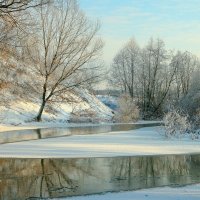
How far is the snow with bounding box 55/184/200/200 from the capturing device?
372 inches

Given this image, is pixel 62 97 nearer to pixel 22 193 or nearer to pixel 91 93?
pixel 91 93

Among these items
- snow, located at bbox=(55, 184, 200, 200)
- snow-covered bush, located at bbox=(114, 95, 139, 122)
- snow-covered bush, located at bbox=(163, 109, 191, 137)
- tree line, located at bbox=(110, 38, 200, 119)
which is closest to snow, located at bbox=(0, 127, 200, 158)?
snow-covered bush, located at bbox=(163, 109, 191, 137)

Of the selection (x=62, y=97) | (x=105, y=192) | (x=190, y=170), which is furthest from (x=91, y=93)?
(x=105, y=192)

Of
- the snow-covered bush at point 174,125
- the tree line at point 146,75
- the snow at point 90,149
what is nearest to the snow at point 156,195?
the snow at point 90,149

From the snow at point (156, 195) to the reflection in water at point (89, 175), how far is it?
63cm

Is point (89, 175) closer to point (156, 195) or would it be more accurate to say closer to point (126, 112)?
point (156, 195)

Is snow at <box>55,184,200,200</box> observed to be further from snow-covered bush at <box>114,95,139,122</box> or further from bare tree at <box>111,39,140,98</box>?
bare tree at <box>111,39,140,98</box>

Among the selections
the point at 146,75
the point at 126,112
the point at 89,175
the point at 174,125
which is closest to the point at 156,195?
the point at 89,175

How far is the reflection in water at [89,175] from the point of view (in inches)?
417

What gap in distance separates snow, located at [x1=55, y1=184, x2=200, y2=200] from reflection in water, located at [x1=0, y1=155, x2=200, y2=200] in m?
0.63

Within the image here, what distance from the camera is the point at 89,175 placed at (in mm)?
12672

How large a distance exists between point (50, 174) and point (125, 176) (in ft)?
7.31

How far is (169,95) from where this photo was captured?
75.2 m

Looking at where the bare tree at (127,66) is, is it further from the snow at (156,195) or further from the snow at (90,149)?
the snow at (156,195)
